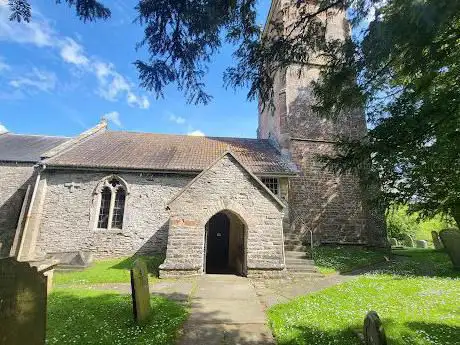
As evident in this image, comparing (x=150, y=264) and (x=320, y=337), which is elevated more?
(x=150, y=264)

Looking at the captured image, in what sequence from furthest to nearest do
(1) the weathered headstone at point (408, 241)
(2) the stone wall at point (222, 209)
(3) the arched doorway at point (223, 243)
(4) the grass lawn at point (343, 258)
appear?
1. (1) the weathered headstone at point (408, 241)
2. (3) the arched doorway at point (223, 243)
3. (4) the grass lawn at point (343, 258)
4. (2) the stone wall at point (222, 209)

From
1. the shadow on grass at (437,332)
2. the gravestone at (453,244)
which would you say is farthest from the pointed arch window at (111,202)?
the gravestone at (453,244)

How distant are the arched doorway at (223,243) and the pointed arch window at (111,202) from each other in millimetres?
4934

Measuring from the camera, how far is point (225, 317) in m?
6.31

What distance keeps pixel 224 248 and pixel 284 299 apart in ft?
25.0

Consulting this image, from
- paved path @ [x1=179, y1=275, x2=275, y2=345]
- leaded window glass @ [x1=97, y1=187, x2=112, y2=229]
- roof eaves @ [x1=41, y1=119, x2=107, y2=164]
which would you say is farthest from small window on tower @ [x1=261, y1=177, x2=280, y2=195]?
roof eaves @ [x1=41, y1=119, x2=107, y2=164]

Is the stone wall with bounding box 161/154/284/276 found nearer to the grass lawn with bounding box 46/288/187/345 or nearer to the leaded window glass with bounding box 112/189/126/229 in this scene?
the grass lawn with bounding box 46/288/187/345

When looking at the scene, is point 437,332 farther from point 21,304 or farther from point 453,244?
point 453,244

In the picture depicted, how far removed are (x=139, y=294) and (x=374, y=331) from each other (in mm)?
4404

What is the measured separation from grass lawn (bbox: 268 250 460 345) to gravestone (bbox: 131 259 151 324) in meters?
2.74

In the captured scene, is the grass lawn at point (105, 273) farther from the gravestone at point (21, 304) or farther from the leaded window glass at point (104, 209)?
the gravestone at point (21, 304)

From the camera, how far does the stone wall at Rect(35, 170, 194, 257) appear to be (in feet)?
47.0

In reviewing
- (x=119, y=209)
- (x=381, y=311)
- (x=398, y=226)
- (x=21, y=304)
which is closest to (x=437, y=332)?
(x=381, y=311)

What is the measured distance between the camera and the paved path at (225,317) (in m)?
5.16
